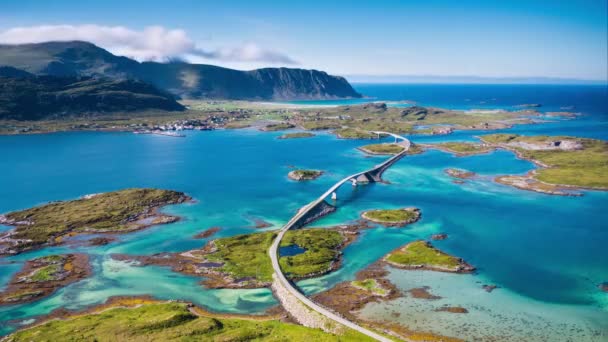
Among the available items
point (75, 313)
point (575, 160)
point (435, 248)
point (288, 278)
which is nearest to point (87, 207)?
point (75, 313)

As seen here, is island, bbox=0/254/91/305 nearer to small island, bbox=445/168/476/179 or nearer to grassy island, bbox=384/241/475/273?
grassy island, bbox=384/241/475/273

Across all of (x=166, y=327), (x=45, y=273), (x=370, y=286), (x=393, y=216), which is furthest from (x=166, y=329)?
(x=393, y=216)

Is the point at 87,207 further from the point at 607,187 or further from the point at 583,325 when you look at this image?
the point at 607,187

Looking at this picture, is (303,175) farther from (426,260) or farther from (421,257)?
(426,260)

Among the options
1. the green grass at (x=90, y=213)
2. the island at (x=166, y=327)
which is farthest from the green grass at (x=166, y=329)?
the green grass at (x=90, y=213)

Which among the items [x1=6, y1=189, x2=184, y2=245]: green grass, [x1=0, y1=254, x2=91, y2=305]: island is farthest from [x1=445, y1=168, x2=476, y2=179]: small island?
[x1=0, y1=254, x2=91, y2=305]: island
